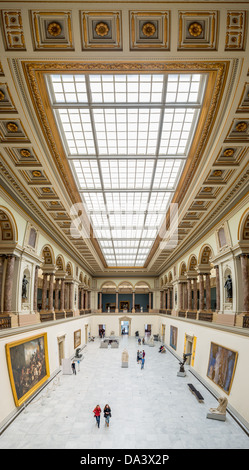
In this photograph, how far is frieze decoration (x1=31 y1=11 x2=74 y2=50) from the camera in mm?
6355

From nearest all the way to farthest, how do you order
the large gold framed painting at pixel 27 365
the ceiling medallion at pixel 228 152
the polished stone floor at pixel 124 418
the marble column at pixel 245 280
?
the polished stone floor at pixel 124 418 → the ceiling medallion at pixel 228 152 → the large gold framed painting at pixel 27 365 → the marble column at pixel 245 280

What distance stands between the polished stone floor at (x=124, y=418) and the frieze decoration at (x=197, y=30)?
12.5 metres

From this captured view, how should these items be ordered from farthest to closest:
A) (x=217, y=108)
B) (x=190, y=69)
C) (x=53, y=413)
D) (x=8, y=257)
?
1. (x=8, y=257)
2. (x=53, y=413)
3. (x=217, y=108)
4. (x=190, y=69)

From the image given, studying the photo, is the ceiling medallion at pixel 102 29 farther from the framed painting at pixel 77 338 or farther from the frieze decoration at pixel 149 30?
the framed painting at pixel 77 338

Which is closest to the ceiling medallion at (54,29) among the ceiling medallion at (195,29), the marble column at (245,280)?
the ceiling medallion at (195,29)

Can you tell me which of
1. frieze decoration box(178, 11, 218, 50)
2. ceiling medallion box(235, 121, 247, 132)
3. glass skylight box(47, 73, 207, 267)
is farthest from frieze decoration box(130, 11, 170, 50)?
ceiling medallion box(235, 121, 247, 132)

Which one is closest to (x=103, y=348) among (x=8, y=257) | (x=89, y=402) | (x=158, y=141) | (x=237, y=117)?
(x=89, y=402)

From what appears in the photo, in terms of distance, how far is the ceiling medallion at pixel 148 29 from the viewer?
21.9 ft

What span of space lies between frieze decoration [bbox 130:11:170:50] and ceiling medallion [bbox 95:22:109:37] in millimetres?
604

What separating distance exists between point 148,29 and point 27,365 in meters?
15.3

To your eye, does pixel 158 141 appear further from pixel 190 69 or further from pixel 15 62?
pixel 15 62

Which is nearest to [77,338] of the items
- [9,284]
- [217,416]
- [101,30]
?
[9,284]

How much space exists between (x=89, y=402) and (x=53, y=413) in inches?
89.7

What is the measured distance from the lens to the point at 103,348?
32.6m
